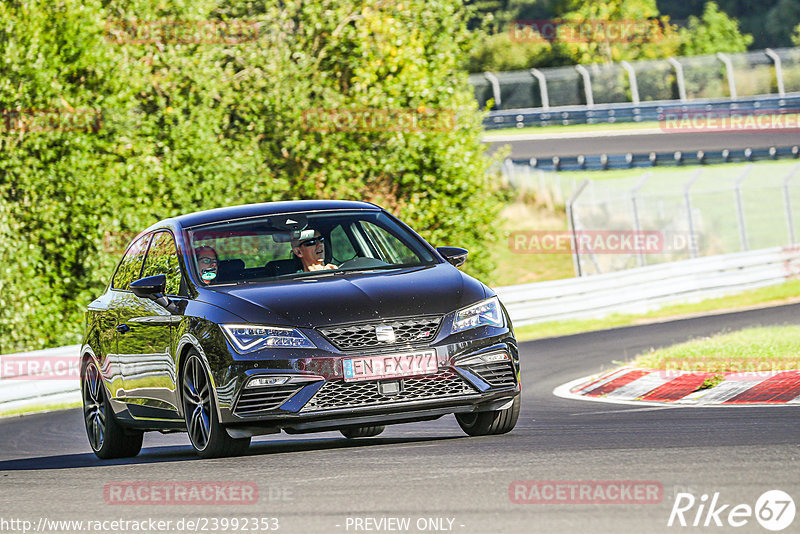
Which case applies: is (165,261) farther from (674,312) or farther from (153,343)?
(674,312)

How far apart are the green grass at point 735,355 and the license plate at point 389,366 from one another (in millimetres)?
4507

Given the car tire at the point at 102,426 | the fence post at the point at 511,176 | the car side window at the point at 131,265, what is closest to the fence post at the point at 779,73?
the fence post at the point at 511,176

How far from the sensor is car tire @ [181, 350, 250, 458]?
27.2 ft

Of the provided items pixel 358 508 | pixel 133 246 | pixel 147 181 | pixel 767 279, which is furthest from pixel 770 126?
pixel 358 508

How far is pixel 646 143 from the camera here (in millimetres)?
50656

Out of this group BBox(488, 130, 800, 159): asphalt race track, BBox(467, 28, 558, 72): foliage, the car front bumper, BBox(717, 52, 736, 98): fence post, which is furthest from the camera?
BBox(467, 28, 558, 72): foliage

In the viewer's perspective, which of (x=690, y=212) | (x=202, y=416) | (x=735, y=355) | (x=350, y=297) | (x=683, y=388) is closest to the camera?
(x=350, y=297)

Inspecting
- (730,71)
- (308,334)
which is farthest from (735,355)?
(730,71)

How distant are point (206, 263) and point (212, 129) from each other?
16.7 metres

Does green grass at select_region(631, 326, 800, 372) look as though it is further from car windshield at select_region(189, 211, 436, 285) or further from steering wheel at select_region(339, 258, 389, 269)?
steering wheel at select_region(339, 258, 389, 269)

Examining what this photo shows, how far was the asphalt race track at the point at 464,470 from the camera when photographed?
599 centimetres

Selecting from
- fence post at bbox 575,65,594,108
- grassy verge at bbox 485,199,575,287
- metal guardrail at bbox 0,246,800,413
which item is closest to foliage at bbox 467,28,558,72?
fence post at bbox 575,65,594,108

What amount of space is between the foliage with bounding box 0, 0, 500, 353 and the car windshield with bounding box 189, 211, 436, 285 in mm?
13787

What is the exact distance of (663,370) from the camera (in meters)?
13.2
